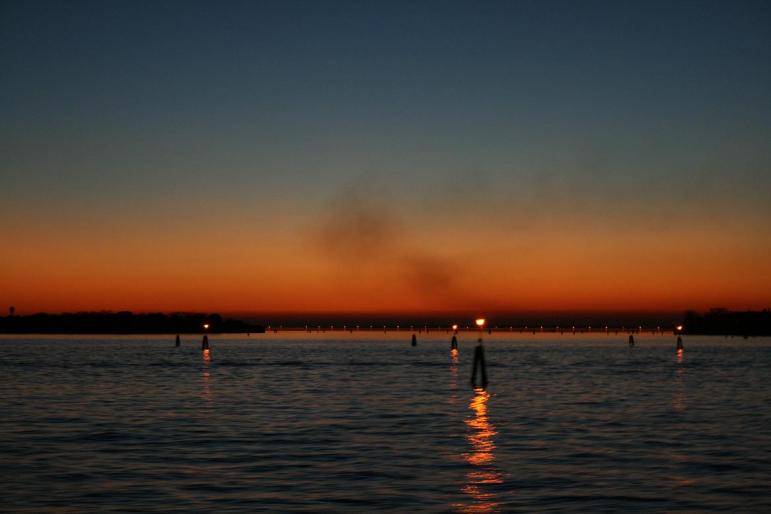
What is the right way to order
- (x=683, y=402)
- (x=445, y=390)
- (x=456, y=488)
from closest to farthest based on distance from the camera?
1. (x=456, y=488)
2. (x=683, y=402)
3. (x=445, y=390)

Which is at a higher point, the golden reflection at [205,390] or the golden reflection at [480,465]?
the golden reflection at [205,390]

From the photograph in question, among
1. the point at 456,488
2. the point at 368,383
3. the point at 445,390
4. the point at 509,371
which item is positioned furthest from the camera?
the point at 509,371

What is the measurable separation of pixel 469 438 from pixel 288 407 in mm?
13292

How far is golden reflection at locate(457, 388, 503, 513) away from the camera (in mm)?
18716

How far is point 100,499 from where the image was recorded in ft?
62.7

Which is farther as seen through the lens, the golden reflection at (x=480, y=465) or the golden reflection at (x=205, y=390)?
the golden reflection at (x=205, y=390)

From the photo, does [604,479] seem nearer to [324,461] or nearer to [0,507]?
[324,461]

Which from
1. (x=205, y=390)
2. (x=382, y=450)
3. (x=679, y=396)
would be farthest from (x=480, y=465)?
(x=205, y=390)

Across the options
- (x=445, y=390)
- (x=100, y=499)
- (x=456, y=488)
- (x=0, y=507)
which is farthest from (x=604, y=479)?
(x=445, y=390)

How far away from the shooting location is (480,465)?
2400 cm

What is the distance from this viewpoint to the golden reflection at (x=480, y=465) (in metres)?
18.7

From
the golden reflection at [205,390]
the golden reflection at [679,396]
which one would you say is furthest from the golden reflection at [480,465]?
the golden reflection at [205,390]

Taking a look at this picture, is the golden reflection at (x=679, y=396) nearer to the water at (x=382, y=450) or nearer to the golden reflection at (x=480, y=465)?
the water at (x=382, y=450)

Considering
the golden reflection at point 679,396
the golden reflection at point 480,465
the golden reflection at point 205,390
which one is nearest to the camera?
the golden reflection at point 480,465
